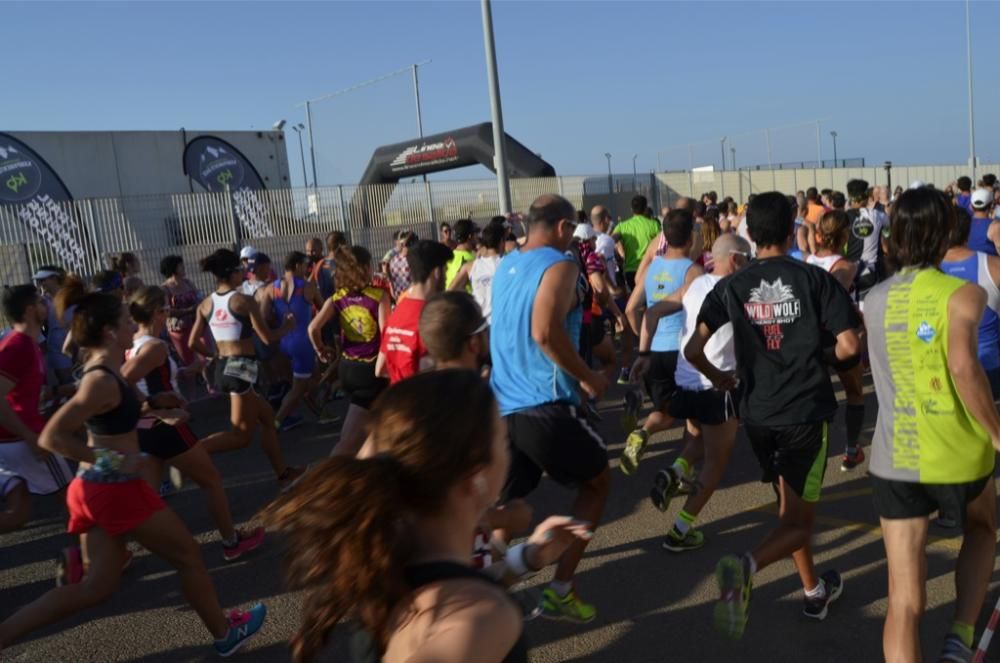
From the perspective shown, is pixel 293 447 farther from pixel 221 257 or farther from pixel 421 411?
pixel 421 411

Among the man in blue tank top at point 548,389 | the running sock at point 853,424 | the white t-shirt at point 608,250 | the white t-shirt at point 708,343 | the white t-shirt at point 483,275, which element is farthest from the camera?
the white t-shirt at point 608,250

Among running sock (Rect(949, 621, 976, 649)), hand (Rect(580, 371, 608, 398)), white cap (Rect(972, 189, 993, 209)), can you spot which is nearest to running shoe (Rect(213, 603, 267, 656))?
hand (Rect(580, 371, 608, 398))

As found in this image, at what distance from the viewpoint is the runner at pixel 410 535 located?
1.34m

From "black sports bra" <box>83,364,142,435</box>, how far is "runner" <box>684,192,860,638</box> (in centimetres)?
273

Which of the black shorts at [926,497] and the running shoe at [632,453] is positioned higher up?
the black shorts at [926,497]

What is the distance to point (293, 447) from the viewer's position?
7.90 meters

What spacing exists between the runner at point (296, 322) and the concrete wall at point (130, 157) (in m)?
16.8

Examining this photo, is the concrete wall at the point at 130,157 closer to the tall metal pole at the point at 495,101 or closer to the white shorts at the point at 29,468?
the tall metal pole at the point at 495,101

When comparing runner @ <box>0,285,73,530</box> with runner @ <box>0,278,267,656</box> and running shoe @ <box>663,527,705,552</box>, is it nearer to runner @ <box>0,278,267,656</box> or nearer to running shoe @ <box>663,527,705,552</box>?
runner @ <box>0,278,267,656</box>

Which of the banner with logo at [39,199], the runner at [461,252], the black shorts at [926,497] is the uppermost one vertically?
the banner with logo at [39,199]

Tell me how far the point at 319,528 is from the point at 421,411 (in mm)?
286

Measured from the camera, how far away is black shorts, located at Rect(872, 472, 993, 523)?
2830mm

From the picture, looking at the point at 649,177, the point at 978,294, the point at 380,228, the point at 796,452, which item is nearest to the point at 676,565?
the point at 796,452

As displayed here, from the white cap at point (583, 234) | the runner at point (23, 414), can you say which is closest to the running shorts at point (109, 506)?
the runner at point (23, 414)
